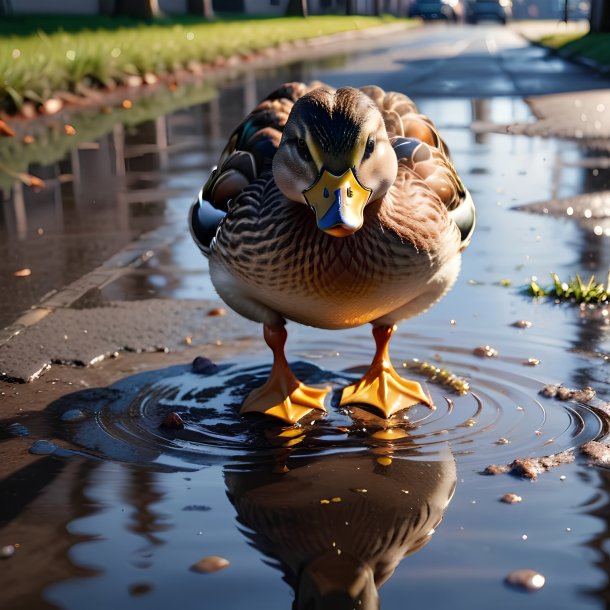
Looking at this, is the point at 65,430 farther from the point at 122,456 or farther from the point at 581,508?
the point at 581,508

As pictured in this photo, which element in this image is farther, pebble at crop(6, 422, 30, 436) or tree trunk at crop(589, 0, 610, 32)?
tree trunk at crop(589, 0, 610, 32)

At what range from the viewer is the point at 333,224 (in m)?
2.93

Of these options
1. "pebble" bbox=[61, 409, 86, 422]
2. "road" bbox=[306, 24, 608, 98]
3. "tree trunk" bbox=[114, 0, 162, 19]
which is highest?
"tree trunk" bbox=[114, 0, 162, 19]

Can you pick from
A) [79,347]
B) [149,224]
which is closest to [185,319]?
[79,347]

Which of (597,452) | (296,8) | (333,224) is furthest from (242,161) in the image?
(296,8)

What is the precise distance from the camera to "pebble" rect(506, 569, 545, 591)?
2.62 metres

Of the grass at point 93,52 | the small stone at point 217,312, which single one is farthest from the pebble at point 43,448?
the grass at point 93,52

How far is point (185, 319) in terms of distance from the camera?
496cm

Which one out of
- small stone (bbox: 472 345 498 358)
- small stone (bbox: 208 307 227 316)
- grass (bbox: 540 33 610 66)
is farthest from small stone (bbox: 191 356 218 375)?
grass (bbox: 540 33 610 66)

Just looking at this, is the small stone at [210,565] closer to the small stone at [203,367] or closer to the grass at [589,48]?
the small stone at [203,367]

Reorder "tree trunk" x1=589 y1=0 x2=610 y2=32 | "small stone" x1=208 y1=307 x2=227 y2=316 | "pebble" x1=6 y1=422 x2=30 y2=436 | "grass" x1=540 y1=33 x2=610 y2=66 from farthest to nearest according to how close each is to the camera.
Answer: "tree trunk" x1=589 y1=0 x2=610 y2=32 → "grass" x1=540 y1=33 x2=610 y2=66 → "small stone" x1=208 y1=307 x2=227 y2=316 → "pebble" x1=6 y1=422 x2=30 y2=436

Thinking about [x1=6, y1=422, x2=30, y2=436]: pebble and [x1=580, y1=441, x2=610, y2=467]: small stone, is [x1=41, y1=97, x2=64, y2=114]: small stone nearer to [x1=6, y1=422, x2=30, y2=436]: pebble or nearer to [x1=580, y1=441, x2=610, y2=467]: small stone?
[x1=6, y1=422, x2=30, y2=436]: pebble

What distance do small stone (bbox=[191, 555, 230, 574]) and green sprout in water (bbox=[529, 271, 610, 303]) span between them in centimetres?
303

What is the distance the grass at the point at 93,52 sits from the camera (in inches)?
460
